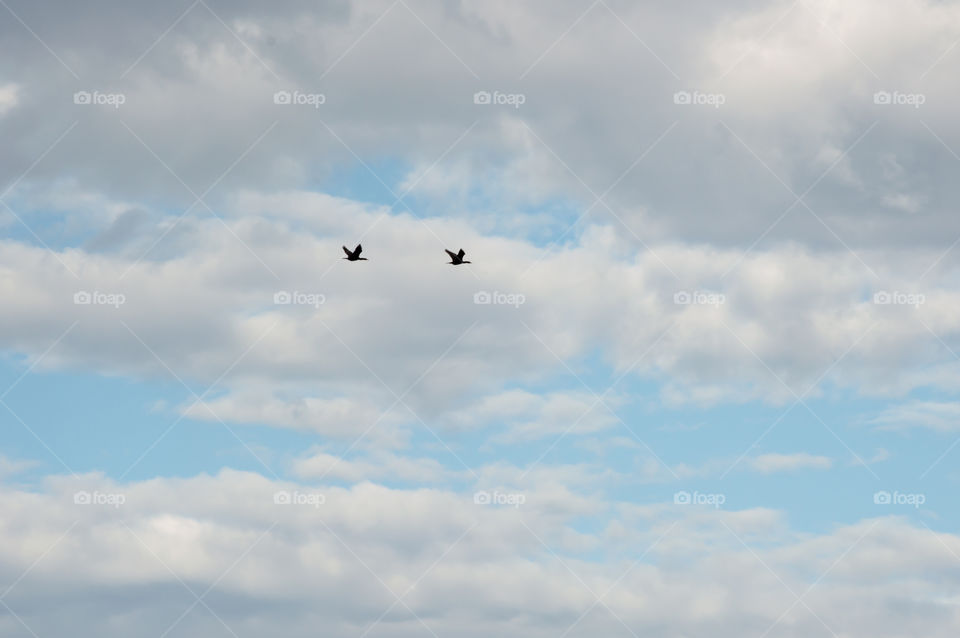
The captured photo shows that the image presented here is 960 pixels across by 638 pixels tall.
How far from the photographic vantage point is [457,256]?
154 metres

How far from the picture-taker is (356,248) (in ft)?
493

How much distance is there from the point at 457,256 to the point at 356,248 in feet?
36.4
